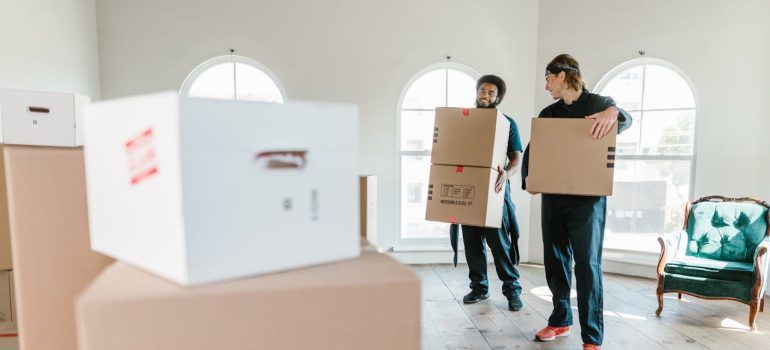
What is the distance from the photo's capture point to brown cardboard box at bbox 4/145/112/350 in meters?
0.86

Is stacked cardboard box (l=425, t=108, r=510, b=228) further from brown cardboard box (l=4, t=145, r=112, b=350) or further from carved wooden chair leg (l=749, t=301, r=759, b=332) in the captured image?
brown cardboard box (l=4, t=145, r=112, b=350)

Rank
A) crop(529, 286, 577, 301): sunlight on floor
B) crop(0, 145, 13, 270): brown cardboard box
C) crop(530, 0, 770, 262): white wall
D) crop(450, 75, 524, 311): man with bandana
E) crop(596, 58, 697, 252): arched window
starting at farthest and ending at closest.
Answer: crop(596, 58, 697, 252): arched window < crop(530, 0, 770, 262): white wall < crop(529, 286, 577, 301): sunlight on floor < crop(450, 75, 524, 311): man with bandana < crop(0, 145, 13, 270): brown cardboard box

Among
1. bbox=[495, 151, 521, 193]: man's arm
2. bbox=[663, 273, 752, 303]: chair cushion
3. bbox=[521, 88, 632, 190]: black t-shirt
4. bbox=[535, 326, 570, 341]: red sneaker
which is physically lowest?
bbox=[535, 326, 570, 341]: red sneaker

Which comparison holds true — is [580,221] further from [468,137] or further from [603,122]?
[468,137]

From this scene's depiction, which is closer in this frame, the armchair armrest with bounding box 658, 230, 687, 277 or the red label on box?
the red label on box

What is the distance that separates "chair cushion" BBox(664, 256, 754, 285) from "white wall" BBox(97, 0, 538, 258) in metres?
1.49

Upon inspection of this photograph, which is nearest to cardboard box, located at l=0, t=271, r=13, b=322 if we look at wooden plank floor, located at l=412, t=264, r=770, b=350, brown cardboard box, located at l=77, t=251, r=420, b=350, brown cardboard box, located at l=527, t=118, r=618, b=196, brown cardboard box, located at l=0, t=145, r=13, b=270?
brown cardboard box, located at l=0, t=145, r=13, b=270

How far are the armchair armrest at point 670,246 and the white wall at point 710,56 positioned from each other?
2.50 feet

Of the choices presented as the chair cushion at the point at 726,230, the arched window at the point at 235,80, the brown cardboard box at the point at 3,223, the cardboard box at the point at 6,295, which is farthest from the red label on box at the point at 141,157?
the chair cushion at the point at 726,230

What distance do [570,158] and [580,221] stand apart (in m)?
0.32

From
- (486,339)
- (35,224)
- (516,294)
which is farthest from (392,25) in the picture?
(35,224)

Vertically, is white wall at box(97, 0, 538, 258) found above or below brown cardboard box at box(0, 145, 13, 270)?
above

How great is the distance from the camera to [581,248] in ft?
7.00

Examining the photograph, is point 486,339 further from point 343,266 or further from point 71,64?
point 71,64
